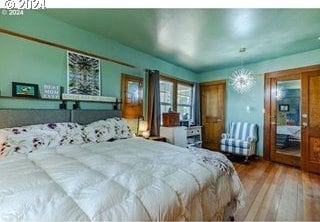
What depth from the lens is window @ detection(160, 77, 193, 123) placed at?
4.62 meters

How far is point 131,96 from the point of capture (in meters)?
3.62

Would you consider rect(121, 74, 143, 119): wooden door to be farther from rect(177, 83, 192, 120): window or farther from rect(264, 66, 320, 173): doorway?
rect(264, 66, 320, 173): doorway

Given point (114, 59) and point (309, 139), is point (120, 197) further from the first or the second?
point (309, 139)

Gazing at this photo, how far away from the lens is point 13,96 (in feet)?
7.30

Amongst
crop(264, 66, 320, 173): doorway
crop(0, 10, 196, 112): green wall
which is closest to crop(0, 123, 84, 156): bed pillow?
crop(0, 10, 196, 112): green wall

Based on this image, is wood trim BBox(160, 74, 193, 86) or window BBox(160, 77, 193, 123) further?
window BBox(160, 77, 193, 123)

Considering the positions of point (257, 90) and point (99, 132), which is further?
point (257, 90)

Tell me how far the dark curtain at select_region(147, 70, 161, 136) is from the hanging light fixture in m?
1.73

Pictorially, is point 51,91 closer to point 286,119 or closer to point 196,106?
point 196,106

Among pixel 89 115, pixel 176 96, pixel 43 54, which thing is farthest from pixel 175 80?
pixel 43 54

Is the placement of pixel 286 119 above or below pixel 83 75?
below

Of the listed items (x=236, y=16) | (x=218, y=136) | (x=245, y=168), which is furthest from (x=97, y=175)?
(x=218, y=136)

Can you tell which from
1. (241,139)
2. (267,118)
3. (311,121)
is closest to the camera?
(311,121)

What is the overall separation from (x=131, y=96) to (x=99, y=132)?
4.14 feet
